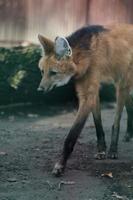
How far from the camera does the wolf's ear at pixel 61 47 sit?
561cm

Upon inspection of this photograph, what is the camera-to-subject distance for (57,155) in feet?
20.8

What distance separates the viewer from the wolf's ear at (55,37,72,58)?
5609mm

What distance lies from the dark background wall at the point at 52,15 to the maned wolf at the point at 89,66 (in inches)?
147

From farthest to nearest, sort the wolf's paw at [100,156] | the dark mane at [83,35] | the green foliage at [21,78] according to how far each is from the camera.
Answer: the green foliage at [21,78]
the wolf's paw at [100,156]
the dark mane at [83,35]

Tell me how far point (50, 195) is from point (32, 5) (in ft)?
18.0

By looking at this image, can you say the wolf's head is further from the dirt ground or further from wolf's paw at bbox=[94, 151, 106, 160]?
wolf's paw at bbox=[94, 151, 106, 160]

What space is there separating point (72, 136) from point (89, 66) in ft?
2.28

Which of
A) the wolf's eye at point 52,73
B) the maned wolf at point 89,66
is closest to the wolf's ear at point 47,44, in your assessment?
the maned wolf at point 89,66

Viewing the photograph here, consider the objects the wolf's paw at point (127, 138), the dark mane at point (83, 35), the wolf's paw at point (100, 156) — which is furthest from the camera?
the wolf's paw at point (127, 138)

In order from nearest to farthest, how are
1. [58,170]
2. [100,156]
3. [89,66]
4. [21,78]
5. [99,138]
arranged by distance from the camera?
[58,170], [89,66], [100,156], [99,138], [21,78]

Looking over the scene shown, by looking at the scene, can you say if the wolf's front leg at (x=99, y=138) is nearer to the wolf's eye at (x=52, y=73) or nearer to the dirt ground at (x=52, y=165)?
the dirt ground at (x=52, y=165)

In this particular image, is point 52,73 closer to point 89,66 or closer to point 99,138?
point 89,66

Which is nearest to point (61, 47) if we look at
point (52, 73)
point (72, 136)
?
point (52, 73)

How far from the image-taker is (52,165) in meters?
5.95
